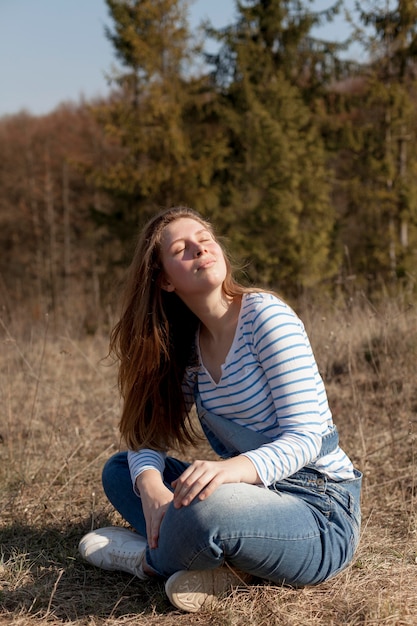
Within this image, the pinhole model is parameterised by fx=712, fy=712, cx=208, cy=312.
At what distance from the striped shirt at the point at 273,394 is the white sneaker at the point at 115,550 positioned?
0.75 feet

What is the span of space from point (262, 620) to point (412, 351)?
2623 mm

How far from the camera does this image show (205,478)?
1751 millimetres

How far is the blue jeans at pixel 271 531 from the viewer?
177cm

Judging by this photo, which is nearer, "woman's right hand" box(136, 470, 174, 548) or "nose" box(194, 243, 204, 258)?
"woman's right hand" box(136, 470, 174, 548)

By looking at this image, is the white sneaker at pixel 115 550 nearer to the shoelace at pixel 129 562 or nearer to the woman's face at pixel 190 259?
the shoelace at pixel 129 562

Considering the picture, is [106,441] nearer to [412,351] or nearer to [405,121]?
[412,351]

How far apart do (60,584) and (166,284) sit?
3.25 ft

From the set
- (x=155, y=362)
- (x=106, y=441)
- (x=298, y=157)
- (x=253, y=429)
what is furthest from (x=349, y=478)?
(x=298, y=157)

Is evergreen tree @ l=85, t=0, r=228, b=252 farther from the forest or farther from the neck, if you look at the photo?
the neck

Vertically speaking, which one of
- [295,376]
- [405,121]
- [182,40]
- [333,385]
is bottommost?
[333,385]

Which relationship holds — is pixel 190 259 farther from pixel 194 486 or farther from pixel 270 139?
pixel 270 139

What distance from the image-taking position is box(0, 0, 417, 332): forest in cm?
1181

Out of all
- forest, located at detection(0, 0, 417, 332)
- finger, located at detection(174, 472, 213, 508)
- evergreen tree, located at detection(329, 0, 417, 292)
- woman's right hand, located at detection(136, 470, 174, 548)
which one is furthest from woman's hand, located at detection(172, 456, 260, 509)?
evergreen tree, located at detection(329, 0, 417, 292)

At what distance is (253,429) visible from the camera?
6.84ft
